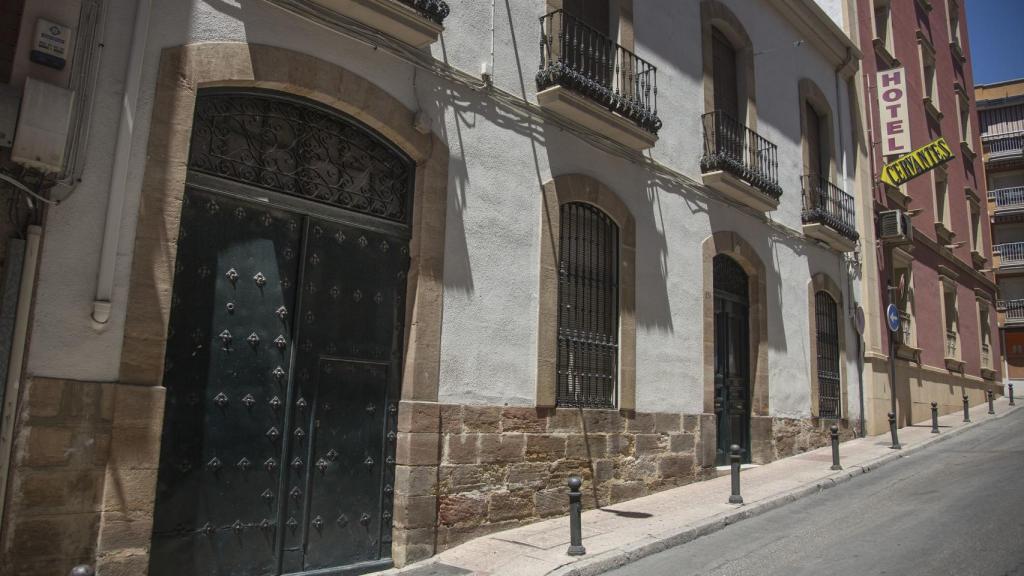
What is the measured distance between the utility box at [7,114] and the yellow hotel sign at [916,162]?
17039mm

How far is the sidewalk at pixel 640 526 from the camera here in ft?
21.3

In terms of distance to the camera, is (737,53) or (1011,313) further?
(1011,313)

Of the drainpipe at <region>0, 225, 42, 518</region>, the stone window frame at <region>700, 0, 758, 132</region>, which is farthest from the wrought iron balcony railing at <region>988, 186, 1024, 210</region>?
the drainpipe at <region>0, 225, 42, 518</region>

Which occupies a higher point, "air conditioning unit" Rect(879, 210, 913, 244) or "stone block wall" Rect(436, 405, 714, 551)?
"air conditioning unit" Rect(879, 210, 913, 244)

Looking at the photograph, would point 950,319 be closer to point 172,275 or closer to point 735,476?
point 735,476

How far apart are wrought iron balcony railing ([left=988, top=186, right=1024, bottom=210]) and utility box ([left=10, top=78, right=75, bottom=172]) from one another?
39838mm

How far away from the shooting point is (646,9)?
10555 millimetres

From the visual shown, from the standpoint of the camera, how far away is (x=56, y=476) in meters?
4.72

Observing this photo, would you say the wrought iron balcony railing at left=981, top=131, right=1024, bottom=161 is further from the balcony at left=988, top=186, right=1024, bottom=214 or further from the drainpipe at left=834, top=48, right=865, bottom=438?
the drainpipe at left=834, top=48, right=865, bottom=438

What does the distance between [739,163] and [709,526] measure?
6121 millimetres

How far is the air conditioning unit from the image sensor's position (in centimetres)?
1681

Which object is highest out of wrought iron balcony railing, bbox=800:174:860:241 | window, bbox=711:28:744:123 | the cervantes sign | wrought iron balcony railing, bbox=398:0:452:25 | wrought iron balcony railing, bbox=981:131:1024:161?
wrought iron balcony railing, bbox=981:131:1024:161

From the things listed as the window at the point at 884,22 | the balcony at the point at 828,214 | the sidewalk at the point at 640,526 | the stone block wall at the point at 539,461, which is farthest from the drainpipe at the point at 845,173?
the stone block wall at the point at 539,461

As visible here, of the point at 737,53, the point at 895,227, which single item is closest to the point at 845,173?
the point at 895,227
